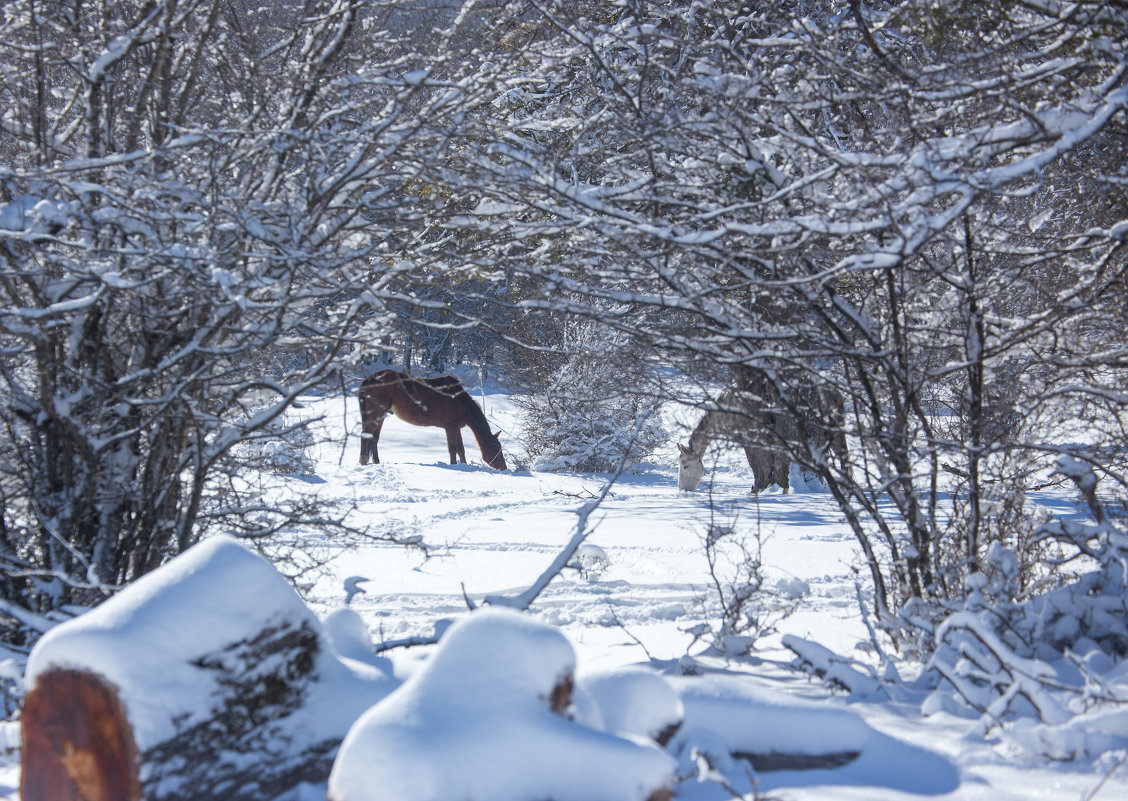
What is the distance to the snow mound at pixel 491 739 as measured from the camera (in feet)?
5.36

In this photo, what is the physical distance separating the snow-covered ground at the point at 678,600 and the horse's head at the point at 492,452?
5.16ft

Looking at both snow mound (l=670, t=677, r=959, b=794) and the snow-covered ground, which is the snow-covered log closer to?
the snow-covered ground

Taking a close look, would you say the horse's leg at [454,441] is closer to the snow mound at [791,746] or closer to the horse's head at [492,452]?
the horse's head at [492,452]

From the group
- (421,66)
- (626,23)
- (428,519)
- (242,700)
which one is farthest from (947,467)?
(428,519)

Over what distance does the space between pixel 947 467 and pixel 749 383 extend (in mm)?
1401

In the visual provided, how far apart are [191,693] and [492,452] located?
15.7 meters

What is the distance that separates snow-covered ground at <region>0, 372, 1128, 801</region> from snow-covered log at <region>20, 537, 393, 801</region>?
22 centimetres

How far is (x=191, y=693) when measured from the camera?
2025 millimetres

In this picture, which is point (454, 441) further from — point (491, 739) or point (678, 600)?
point (491, 739)

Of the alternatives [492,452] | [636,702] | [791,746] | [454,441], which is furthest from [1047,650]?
[454,441]

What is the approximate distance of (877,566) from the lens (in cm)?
448

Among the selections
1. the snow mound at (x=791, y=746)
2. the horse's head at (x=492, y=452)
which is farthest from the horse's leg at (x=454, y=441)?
the snow mound at (x=791, y=746)

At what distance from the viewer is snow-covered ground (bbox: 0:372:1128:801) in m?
2.24

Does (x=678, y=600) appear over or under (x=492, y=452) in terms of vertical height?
under
